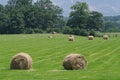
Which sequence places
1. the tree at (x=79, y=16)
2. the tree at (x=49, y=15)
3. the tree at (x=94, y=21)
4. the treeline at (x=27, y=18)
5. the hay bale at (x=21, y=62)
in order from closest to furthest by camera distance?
the hay bale at (x=21, y=62)
the treeline at (x=27, y=18)
the tree at (x=79, y=16)
the tree at (x=94, y=21)
the tree at (x=49, y=15)

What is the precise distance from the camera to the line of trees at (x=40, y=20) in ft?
427

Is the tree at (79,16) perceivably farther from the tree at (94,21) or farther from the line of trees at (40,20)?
the tree at (94,21)

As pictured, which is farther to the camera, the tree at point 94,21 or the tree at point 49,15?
the tree at point 49,15

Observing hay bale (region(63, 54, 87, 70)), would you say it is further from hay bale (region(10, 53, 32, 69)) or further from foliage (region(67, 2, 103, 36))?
foliage (region(67, 2, 103, 36))

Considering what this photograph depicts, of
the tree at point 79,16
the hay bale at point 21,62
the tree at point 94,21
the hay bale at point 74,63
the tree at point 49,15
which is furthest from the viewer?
the tree at point 49,15

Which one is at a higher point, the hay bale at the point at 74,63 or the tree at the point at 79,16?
the tree at the point at 79,16

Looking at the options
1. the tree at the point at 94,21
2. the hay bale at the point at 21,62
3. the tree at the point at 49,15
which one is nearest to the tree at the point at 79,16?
the tree at the point at 94,21

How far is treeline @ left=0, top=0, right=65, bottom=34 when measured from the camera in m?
130

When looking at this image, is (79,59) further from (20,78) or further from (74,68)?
(20,78)

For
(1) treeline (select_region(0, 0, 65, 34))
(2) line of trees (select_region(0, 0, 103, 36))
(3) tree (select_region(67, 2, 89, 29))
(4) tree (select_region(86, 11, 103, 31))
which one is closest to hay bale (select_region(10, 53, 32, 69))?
(2) line of trees (select_region(0, 0, 103, 36))

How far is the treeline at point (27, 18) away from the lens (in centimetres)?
13038

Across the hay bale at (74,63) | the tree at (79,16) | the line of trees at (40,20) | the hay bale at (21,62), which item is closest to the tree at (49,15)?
the line of trees at (40,20)

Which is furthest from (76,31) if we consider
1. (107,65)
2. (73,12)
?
(107,65)

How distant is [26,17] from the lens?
14162cm
